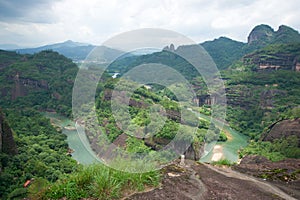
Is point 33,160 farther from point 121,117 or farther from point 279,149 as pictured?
point 279,149

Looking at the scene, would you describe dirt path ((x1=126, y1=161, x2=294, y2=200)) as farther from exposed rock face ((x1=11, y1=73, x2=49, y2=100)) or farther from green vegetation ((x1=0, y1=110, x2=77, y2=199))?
exposed rock face ((x1=11, y1=73, x2=49, y2=100))

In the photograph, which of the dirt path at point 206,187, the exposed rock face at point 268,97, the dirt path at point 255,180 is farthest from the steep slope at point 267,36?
the dirt path at point 206,187

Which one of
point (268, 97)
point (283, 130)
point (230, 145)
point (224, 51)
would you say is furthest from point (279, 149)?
point (224, 51)

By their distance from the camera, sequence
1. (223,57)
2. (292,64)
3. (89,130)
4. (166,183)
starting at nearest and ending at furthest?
(166,183)
(89,130)
(292,64)
(223,57)

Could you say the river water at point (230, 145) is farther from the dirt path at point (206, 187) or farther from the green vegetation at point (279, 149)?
the dirt path at point (206, 187)

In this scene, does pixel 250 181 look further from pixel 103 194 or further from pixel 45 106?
pixel 45 106

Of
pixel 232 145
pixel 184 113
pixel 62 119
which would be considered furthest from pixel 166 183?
pixel 62 119
